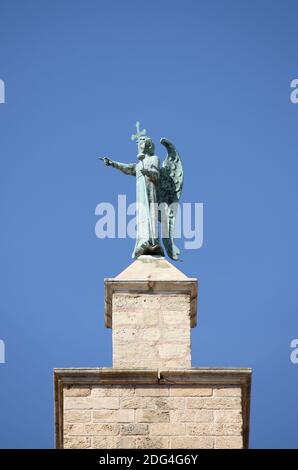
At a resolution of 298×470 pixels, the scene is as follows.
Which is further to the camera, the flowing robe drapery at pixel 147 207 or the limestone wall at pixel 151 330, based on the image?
the flowing robe drapery at pixel 147 207

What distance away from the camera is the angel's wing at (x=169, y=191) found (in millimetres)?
23172

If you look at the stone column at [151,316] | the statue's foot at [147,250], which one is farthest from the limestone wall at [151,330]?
the statue's foot at [147,250]

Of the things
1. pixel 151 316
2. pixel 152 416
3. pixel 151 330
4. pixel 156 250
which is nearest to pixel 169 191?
pixel 156 250

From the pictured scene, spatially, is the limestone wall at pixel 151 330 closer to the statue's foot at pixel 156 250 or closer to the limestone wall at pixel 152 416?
the limestone wall at pixel 152 416

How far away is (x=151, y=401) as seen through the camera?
20266 mm

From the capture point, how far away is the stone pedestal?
787 inches

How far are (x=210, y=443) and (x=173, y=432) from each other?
0.53 metres

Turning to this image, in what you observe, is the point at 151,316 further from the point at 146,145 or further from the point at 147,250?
the point at 146,145

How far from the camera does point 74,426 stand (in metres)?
20.0
